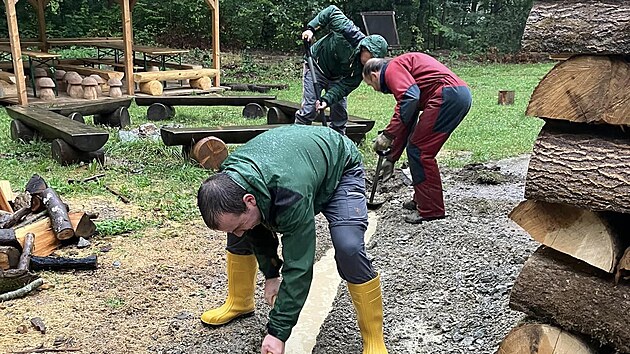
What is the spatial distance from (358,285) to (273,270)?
411 millimetres

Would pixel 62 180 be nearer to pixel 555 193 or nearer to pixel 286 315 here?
pixel 286 315

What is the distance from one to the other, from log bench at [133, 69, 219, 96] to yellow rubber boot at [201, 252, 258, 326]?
941 centimetres

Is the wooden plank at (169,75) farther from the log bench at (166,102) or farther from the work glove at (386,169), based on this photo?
the work glove at (386,169)

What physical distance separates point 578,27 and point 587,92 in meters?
0.24

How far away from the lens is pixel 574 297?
2.35 m

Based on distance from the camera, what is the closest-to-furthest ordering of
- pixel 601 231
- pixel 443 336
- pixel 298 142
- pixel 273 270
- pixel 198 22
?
pixel 601 231
pixel 298 142
pixel 273 270
pixel 443 336
pixel 198 22

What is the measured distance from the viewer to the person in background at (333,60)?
233 inches

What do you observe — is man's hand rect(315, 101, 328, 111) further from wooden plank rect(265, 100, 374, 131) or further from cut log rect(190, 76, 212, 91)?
cut log rect(190, 76, 212, 91)

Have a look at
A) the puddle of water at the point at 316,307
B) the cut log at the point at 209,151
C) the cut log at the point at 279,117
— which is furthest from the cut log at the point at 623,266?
the cut log at the point at 279,117

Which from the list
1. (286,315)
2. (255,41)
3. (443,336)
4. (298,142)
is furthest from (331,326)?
(255,41)

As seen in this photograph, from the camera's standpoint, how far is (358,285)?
Answer: 9.36ft

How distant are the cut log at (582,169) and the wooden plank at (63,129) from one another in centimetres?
502

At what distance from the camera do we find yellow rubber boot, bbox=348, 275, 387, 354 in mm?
2867

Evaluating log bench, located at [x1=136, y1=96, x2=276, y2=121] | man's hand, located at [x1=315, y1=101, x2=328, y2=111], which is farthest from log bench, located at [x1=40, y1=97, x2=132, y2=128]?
man's hand, located at [x1=315, y1=101, x2=328, y2=111]
